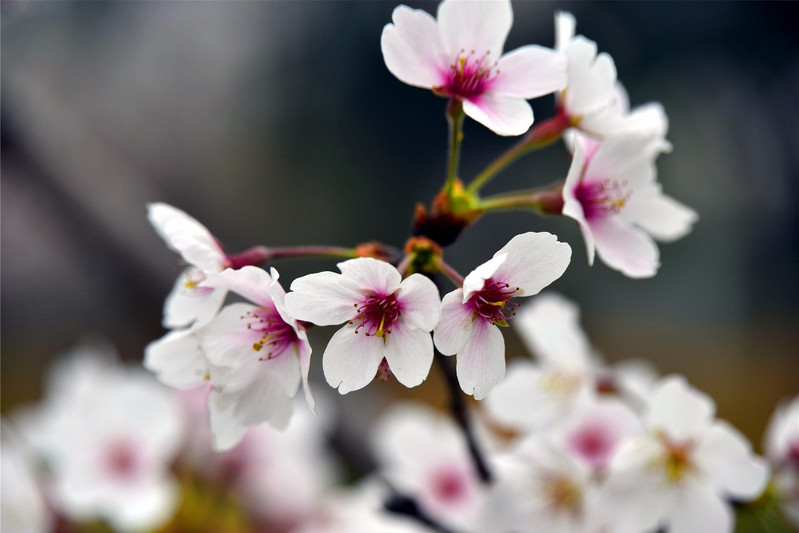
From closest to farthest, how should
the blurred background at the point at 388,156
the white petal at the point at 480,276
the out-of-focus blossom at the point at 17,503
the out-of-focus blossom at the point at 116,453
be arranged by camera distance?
the white petal at the point at 480,276, the out-of-focus blossom at the point at 17,503, the out-of-focus blossom at the point at 116,453, the blurred background at the point at 388,156

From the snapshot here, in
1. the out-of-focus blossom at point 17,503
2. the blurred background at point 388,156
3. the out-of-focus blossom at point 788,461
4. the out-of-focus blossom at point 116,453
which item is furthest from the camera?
the blurred background at point 388,156

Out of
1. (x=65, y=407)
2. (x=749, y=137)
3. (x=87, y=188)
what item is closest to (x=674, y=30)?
(x=749, y=137)

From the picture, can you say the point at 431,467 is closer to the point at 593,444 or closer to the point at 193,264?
the point at 593,444

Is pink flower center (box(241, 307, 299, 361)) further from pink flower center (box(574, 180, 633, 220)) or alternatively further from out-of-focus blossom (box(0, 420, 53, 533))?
out-of-focus blossom (box(0, 420, 53, 533))

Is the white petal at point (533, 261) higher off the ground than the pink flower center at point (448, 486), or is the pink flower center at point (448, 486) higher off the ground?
the white petal at point (533, 261)

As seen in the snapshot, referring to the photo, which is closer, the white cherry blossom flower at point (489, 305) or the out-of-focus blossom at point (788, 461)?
the white cherry blossom flower at point (489, 305)

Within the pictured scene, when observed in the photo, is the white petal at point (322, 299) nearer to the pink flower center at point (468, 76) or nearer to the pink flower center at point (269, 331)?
the pink flower center at point (269, 331)

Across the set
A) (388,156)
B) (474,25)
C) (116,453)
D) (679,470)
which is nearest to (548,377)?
(679,470)

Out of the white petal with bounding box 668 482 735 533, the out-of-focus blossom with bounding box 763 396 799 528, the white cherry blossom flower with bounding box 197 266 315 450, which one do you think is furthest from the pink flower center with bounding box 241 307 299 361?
the out-of-focus blossom with bounding box 763 396 799 528

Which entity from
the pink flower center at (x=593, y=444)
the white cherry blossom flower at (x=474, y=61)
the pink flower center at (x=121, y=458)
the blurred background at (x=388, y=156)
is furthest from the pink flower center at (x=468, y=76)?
the blurred background at (x=388, y=156)
